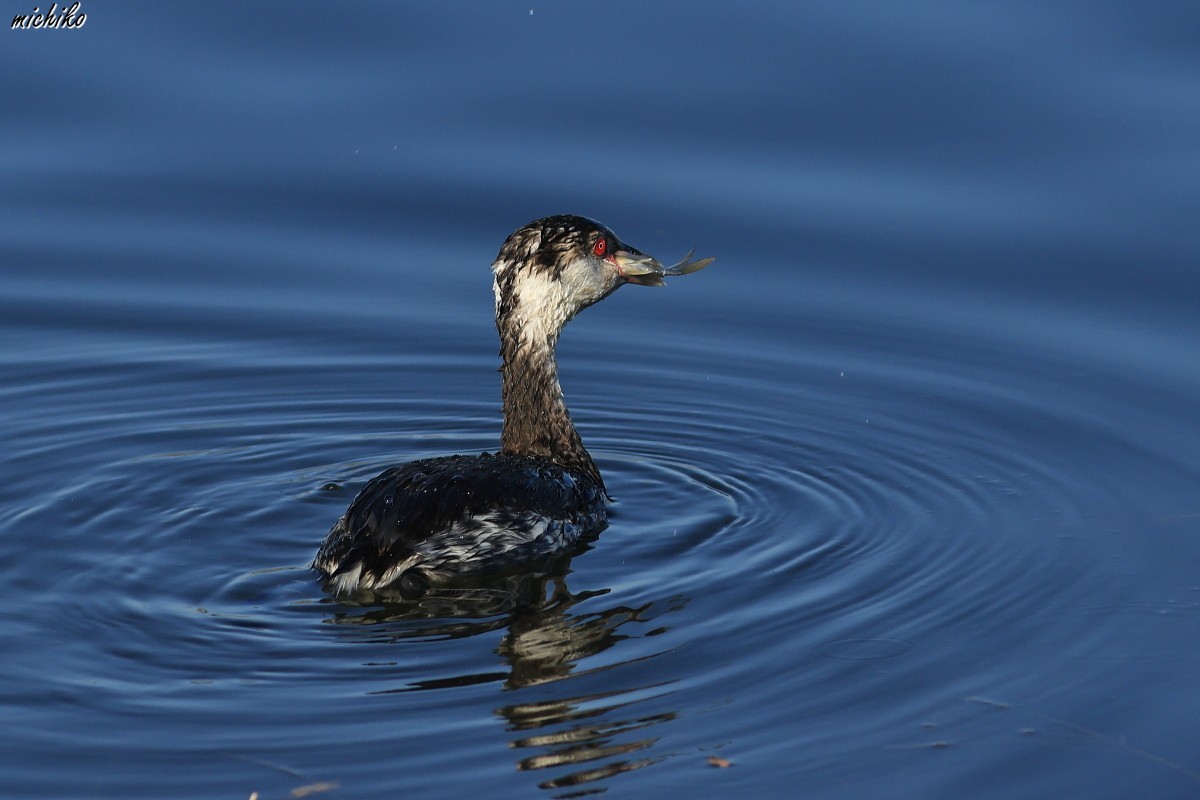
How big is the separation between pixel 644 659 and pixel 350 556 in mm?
1501

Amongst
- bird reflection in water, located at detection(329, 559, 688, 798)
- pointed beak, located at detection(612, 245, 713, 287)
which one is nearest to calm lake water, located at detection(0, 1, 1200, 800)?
bird reflection in water, located at detection(329, 559, 688, 798)

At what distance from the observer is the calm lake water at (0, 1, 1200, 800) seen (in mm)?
6750

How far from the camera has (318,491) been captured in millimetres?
9586

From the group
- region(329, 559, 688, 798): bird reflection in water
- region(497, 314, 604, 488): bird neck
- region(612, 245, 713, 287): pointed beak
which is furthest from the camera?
region(612, 245, 713, 287): pointed beak

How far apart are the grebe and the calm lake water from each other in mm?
200

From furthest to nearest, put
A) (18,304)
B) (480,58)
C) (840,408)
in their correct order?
(480,58)
(18,304)
(840,408)

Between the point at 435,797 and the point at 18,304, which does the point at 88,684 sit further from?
the point at 18,304

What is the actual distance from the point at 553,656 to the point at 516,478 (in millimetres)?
1538

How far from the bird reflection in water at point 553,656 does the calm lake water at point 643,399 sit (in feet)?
0.08

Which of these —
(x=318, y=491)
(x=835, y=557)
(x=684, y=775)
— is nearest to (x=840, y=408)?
(x=835, y=557)

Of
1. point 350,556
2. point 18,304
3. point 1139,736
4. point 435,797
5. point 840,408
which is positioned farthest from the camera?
point 18,304
